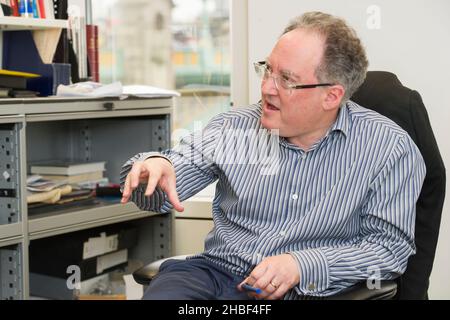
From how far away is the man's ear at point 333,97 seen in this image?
5.31ft

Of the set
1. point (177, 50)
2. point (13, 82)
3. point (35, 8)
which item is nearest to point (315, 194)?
Answer: point (13, 82)

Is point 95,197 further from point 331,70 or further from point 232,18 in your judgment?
point 331,70

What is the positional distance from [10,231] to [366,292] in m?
1.07

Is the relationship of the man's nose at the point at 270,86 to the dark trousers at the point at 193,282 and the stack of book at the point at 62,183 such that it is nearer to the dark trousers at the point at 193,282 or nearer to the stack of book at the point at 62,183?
the dark trousers at the point at 193,282

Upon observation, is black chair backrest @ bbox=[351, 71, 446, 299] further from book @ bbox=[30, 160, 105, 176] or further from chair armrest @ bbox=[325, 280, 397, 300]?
book @ bbox=[30, 160, 105, 176]

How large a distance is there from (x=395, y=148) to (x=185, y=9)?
158cm

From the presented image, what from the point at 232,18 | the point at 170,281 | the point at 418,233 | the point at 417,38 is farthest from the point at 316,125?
the point at 232,18

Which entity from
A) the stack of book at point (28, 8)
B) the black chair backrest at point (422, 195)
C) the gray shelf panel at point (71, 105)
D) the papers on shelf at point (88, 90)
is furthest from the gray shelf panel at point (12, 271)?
the black chair backrest at point (422, 195)

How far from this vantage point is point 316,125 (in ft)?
5.34

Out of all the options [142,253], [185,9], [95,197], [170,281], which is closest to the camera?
[170,281]

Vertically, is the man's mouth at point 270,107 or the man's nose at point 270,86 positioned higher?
the man's nose at point 270,86

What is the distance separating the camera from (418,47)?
2.27 meters

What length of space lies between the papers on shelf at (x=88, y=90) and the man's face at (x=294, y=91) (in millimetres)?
798

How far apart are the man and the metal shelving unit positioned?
560 mm
